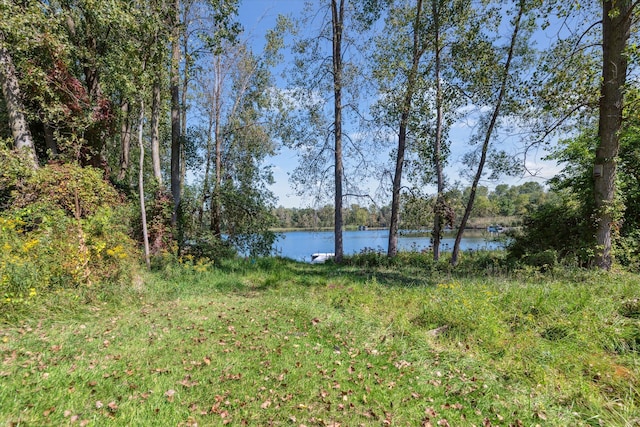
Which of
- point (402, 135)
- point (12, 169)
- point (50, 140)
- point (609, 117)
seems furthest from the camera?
point (402, 135)

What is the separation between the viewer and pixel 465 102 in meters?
9.23

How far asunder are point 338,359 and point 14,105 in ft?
29.8

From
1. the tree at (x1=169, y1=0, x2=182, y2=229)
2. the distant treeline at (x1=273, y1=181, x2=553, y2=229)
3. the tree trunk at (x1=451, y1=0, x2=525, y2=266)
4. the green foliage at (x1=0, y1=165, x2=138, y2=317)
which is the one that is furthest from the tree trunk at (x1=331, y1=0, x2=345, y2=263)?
the green foliage at (x1=0, y1=165, x2=138, y2=317)

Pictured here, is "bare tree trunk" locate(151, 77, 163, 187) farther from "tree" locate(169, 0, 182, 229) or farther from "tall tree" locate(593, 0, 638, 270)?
"tall tree" locate(593, 0, 638, 270)

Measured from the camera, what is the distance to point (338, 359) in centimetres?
338

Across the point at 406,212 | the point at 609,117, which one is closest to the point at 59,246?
the point at 406,212

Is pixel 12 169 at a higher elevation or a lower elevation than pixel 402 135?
lower

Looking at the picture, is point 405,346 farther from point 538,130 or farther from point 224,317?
point 538,130

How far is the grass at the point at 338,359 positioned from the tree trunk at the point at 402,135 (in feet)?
18.6

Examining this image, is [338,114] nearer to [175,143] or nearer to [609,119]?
[175,143]

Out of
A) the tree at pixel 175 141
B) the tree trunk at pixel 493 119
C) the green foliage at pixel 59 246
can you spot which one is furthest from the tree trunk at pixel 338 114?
the green foliage at pixel 59 246

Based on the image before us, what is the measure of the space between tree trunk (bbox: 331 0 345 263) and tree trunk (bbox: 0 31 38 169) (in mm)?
8322

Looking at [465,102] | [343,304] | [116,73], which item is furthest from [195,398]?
[465,102]

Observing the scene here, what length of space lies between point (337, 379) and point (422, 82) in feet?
28.0
